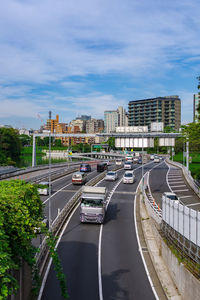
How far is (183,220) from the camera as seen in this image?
15484 millimetres

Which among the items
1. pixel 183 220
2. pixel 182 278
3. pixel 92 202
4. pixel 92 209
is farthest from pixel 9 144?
pixel 182 278

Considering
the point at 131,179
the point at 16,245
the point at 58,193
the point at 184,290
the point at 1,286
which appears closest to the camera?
the point at 1,286

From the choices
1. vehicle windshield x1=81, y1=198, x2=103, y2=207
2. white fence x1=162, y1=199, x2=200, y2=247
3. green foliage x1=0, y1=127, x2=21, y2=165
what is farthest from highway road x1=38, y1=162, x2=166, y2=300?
green foliage x1=0, y1=127, x2=21, y2=165

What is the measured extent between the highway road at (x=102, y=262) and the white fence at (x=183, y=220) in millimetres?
3246

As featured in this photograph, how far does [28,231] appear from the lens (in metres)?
9.79

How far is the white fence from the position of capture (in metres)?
13.8

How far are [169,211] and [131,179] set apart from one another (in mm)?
29228

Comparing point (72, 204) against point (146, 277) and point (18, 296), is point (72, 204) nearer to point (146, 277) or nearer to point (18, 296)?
point (146, 277)

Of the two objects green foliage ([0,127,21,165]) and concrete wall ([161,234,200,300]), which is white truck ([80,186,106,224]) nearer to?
concrete wall ([161,234,200,300])

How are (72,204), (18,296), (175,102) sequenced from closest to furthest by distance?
1. (18,296)
2. (72,204)
3. (175,102)

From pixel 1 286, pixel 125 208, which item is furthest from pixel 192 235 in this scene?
pixel 125 208

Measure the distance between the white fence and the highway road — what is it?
128 inches

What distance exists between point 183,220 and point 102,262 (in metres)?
5.95

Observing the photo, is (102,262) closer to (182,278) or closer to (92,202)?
(182,278)
